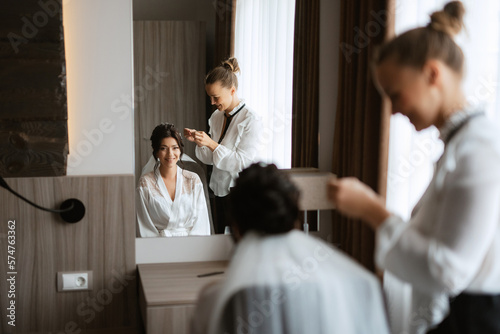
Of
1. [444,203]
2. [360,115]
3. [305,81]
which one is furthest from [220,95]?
[444,203]

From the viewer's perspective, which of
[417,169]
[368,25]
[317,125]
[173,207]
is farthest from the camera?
[317,125]

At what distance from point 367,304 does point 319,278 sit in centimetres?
13

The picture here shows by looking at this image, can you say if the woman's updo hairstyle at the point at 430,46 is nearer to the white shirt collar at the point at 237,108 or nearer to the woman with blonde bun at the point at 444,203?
the woman with blonde bun at the point at 444,203

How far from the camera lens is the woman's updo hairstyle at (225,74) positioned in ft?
7.64

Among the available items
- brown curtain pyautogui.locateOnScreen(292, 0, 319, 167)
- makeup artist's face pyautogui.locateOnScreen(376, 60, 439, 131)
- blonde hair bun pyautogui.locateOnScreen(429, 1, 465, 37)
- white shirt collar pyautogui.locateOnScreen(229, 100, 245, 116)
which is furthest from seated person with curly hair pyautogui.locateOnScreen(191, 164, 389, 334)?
brown curtain pyautogui.locateOnScreen(292, 0, 319, 167)

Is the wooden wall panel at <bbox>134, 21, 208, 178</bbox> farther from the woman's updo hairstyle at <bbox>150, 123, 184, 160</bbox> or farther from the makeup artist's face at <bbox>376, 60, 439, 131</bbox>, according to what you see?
the makeup artist's face at <bbox>376, 60, 439, 131</bbox>

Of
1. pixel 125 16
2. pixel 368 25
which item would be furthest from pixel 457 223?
pixel 125 16

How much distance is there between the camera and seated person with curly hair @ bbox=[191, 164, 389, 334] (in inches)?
44.4

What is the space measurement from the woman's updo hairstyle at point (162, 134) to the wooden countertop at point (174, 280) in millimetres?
481

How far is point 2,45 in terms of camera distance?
6.71ft

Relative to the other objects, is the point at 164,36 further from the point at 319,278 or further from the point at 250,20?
the point at 319,278

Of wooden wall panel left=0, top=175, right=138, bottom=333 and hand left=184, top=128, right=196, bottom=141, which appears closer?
wooden wall panel left=0, top=175, right=138, bottom=333

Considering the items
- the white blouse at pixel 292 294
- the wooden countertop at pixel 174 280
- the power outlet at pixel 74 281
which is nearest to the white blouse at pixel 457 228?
the white blouse at pixel 292 294

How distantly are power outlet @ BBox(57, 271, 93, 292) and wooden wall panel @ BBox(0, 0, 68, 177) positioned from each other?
1.48 ft
